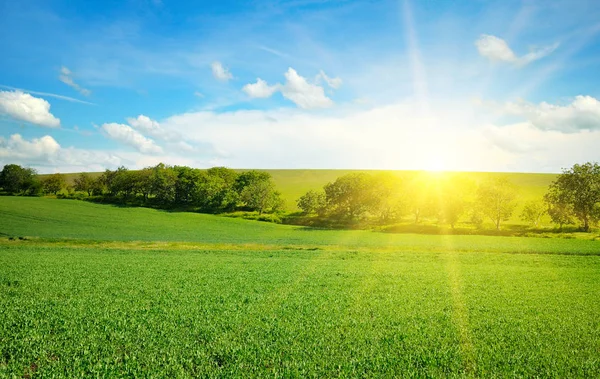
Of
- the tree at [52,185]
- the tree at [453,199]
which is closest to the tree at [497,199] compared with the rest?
the tree at [453,199]

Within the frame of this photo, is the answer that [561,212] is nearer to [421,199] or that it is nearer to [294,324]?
[421,199]

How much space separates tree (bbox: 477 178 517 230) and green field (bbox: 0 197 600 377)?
1978 inches

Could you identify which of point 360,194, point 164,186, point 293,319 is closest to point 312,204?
point 360,194

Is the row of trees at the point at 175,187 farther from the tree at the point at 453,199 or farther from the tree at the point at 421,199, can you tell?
the tree at the point at 453,199

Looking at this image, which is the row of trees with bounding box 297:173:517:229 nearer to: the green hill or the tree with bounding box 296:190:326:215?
the tree with bounding box 296:190:326:215

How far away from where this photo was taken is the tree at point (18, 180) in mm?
130000

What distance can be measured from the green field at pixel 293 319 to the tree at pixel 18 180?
12409 cm

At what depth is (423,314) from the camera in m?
15.8

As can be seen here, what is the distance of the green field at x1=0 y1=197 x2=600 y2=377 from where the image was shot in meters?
10.5

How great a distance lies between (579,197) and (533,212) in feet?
32.3

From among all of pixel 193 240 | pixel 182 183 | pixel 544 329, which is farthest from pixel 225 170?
pixel 544 329

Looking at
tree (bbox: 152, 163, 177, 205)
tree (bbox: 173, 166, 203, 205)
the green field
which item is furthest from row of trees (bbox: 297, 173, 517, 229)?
the green field

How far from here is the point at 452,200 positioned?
85438mm

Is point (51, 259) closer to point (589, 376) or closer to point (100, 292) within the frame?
point (100, 292)
